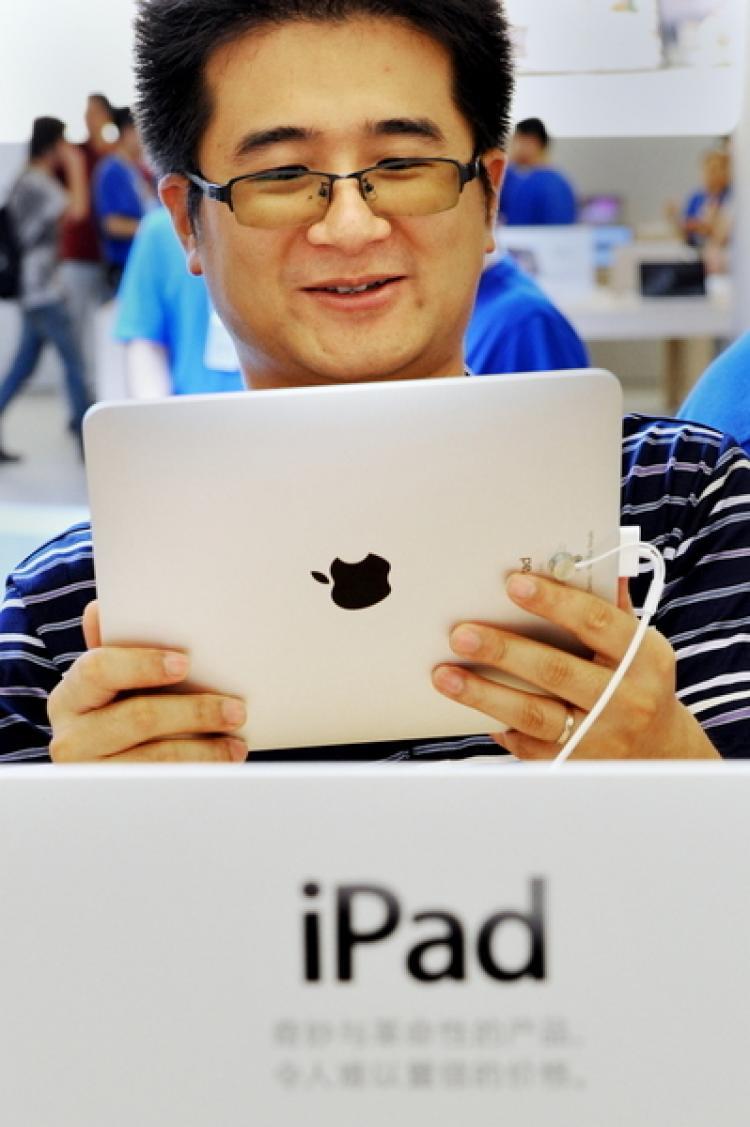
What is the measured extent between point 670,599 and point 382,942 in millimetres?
841

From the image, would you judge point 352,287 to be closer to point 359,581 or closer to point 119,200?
point 359,581

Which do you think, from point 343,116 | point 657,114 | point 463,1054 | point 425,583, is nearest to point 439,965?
point 463,1054

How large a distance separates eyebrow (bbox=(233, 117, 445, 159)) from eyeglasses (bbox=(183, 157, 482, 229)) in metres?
0.02

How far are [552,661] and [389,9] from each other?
0.64 metres

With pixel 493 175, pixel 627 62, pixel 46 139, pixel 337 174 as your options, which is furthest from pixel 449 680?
pixel 46 139

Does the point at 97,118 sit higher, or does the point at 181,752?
the point at 97,118

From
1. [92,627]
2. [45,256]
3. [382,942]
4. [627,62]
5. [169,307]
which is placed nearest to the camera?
[382,942]

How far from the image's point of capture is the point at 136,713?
102 cm

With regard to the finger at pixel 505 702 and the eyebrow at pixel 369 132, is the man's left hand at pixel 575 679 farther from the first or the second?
the eyebrow at pixel 369 132

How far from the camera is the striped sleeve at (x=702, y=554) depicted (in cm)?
124

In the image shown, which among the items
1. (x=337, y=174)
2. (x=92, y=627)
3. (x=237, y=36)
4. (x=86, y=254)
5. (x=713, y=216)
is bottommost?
(x=92, y=627)

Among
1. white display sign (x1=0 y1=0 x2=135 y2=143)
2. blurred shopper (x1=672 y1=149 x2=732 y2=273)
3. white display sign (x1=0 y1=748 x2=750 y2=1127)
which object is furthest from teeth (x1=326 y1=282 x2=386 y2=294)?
blurred shopper (x1=672 y1=149 x2=732 y2=273)

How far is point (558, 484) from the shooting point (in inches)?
38.7

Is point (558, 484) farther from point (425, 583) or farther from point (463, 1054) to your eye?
point (463, 1054)
